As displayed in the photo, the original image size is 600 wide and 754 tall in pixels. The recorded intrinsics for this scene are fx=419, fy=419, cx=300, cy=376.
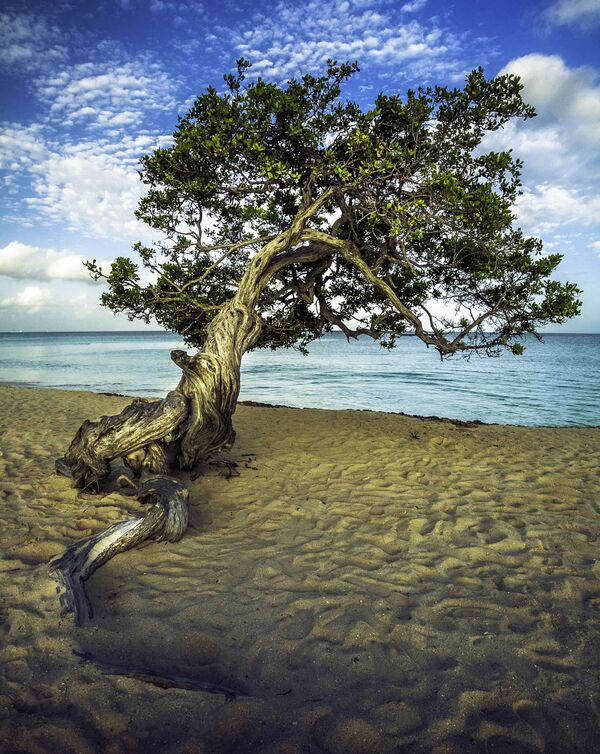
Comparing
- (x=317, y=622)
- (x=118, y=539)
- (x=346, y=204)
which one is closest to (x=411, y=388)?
(x=346, y=204)

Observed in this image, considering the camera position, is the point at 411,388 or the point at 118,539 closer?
the point at 118,539

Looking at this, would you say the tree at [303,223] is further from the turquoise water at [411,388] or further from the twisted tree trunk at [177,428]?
the turquoise water at [411,388]

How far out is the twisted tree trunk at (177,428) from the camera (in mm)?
4797

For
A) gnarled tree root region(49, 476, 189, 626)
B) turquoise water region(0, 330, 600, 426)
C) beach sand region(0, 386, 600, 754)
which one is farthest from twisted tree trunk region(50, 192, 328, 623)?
turquoise water region(0, 330, 600, 426)

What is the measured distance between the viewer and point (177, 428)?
Answer: 6.59 m

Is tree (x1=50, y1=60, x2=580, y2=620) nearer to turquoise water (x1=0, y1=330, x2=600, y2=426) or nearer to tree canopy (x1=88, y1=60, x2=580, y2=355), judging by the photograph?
tree canopy (x1=88, y1=60, x2=580, y2=355)

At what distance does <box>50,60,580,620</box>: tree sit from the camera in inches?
261

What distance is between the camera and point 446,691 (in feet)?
9.04

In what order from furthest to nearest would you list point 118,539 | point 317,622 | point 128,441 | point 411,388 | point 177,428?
point 411,388 → point 177,428 → point 128,441 → point 118,539 → point 317,622

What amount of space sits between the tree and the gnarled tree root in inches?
39.5

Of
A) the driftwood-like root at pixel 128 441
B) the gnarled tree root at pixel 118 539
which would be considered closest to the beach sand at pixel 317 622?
the gnarled tree root at pixel 118 539

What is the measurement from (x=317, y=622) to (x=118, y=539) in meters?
2.24

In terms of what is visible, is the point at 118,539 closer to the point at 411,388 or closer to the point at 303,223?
the point at 303,223

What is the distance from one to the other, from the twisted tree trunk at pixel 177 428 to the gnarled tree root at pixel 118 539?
0.01 metres
